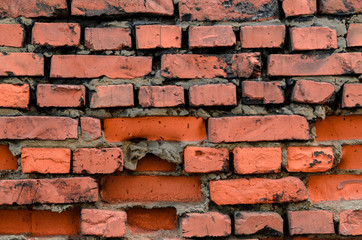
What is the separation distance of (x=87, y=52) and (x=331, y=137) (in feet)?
2.52

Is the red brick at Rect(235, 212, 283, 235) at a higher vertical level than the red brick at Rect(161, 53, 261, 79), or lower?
lower

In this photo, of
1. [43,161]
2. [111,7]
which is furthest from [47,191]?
[111,7]

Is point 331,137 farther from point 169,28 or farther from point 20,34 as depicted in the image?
point 20,34

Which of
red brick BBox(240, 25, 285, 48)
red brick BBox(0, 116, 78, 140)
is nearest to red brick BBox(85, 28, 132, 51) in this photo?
red brick BBox(0, 116, 78, 140)

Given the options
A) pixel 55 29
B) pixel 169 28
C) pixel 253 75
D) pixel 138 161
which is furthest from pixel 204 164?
pixel 55 29

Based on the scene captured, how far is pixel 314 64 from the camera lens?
1004 millimetres

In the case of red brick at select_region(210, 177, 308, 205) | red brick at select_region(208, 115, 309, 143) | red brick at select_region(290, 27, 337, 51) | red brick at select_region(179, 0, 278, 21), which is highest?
red brick at select_region(179, 0, 278, 21)

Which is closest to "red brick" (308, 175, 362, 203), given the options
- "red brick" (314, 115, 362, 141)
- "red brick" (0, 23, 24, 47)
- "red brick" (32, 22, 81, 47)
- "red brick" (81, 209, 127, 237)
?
"red brick" (314, 115, 362, 141)

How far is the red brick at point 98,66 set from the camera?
38.9 inches

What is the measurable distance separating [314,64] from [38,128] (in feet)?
2.69

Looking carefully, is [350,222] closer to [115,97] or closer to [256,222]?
[256,222]

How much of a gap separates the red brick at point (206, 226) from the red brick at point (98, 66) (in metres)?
0.45

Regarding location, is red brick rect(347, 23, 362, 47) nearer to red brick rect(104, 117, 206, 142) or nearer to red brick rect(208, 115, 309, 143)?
red brick rect(208, 115, 309, 143)

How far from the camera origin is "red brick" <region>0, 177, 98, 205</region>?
97 centimetres
